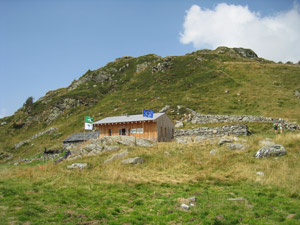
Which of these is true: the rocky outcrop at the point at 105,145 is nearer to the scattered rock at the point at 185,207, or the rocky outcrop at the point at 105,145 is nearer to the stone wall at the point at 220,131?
the stone wall at the point at 220,131

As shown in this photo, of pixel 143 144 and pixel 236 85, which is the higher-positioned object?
pixel 236 85

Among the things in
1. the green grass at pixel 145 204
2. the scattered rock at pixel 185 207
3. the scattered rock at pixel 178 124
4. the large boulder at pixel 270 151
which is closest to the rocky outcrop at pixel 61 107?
the scattered rock at pixel 178 124

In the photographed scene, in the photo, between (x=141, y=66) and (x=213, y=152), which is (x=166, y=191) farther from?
(x=141, y=66)

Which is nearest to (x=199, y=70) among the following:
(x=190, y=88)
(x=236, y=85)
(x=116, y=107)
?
(x=190, y=88)

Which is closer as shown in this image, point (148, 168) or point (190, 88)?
point (148, 168)

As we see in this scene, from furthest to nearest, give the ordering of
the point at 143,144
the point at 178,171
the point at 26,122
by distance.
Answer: the point at 26,122, the point at 143,144, the point at 178,171

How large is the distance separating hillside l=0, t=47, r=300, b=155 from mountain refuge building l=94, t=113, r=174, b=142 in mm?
12714

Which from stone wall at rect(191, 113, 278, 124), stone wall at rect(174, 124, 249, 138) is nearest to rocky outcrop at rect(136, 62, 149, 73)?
stone wall at rect(191, 113, 278, 124)

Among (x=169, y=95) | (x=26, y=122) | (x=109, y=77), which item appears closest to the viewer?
(x=169, y=95)

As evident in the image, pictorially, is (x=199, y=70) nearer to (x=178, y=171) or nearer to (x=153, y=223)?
(x=178, y=171)

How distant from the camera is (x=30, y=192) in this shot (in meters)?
12.8

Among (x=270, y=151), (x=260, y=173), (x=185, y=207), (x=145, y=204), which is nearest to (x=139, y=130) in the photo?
(x=270, y=151)

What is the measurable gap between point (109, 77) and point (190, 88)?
4249 centimetres

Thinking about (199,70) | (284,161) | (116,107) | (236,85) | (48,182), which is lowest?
(48,182)
